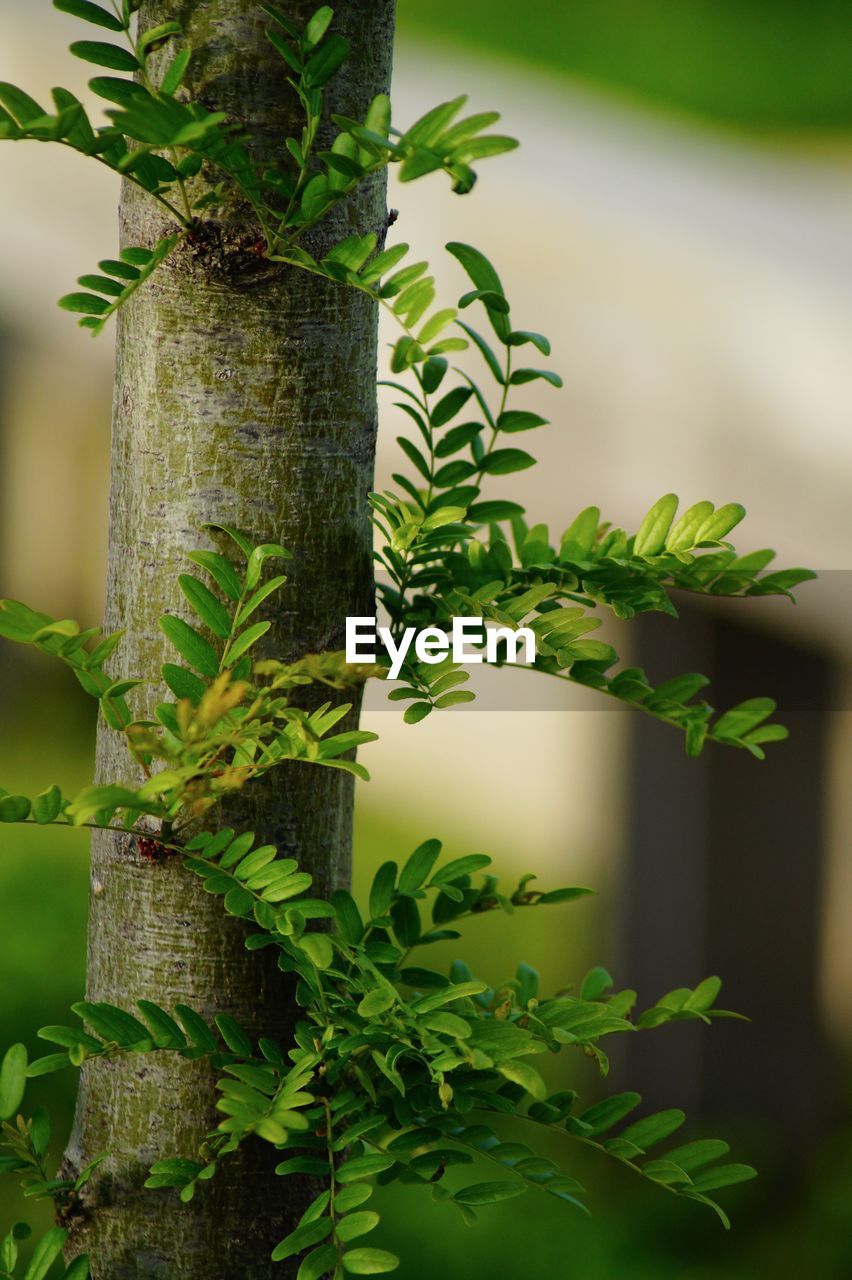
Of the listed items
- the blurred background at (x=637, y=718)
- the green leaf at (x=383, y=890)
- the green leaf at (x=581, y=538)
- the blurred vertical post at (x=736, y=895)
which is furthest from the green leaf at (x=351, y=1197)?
the blurred vertical post at (x=736, y=895)

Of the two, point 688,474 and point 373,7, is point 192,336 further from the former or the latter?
point 688,474

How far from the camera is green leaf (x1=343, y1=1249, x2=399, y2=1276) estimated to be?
0.39 m

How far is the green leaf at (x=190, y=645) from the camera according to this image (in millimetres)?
430

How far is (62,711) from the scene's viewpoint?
2059 mm

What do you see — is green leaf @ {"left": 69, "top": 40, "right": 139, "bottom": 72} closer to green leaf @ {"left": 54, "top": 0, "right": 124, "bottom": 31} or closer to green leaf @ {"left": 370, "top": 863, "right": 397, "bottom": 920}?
green leaf @ {"left": 54, "top": 0, "right": 124, "bottom": 31}

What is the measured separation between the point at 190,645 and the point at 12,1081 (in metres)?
0.16

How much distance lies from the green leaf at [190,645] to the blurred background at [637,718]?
1.13 m

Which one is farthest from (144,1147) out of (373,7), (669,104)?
(669,104)

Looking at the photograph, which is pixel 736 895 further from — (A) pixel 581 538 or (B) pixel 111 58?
(B) pixel 111 58

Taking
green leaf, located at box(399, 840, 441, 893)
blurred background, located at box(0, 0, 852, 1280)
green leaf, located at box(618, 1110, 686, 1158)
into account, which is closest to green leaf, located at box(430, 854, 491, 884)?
green leaf, located at box(399, 840, 441, 893)

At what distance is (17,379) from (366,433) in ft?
5.69

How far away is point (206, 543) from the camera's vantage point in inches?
18.3

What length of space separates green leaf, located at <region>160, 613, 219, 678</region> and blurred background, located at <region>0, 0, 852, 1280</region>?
113 centimetres

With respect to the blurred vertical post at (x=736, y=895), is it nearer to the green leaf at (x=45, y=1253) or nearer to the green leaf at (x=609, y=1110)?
the green leaf at (x=609, y=1110)
